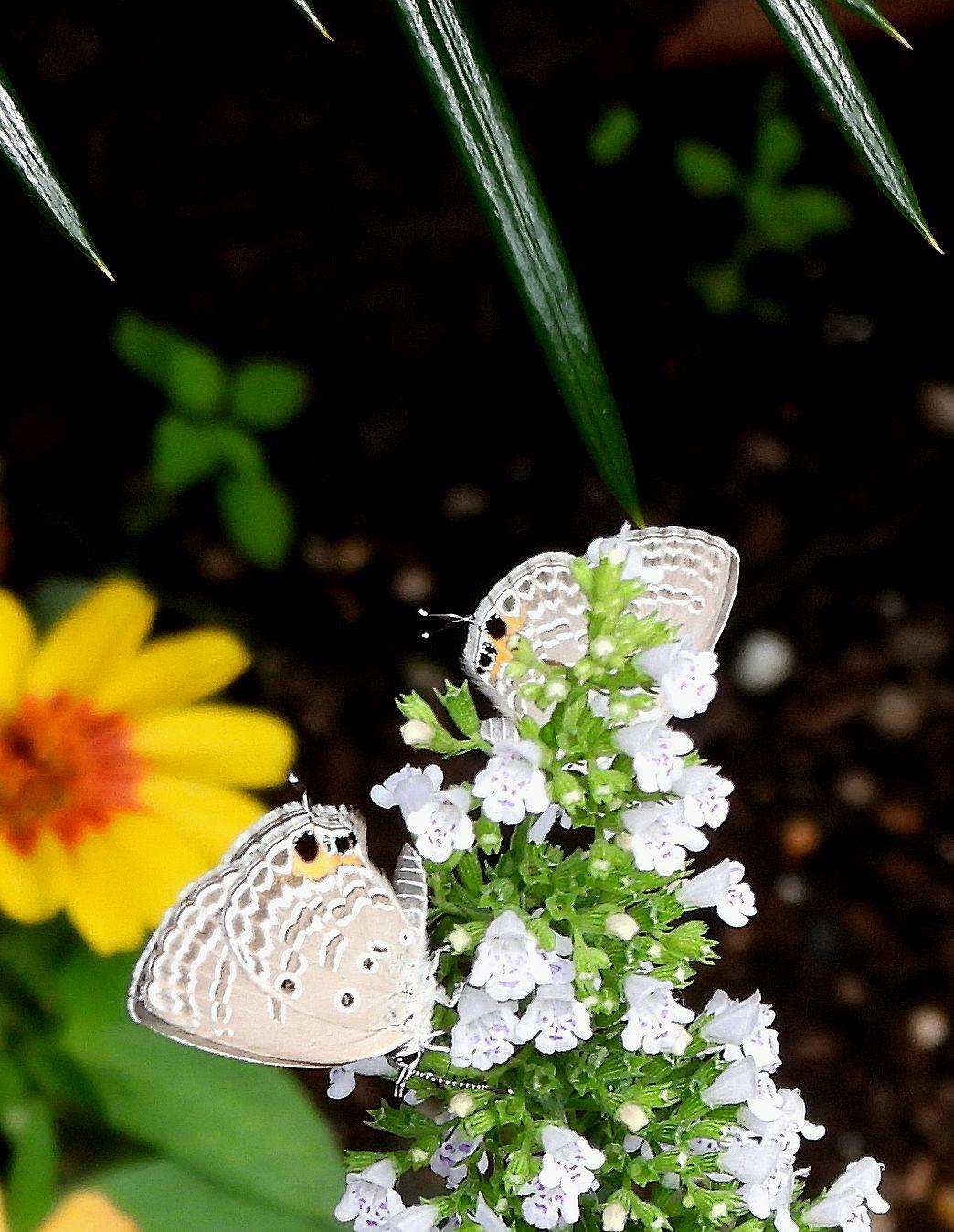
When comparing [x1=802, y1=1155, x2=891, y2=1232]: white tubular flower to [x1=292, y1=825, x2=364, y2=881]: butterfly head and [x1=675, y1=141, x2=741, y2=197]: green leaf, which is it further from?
[x1=675, y1=141, x2=741, y2=197]: green leaf

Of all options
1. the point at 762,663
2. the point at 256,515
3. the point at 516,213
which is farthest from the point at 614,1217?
the point at 762,663

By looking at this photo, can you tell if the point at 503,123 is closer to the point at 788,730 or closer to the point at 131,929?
the point at 131,929

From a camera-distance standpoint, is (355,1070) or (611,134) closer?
(355,1070)

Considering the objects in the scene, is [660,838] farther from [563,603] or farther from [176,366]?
[176,366]

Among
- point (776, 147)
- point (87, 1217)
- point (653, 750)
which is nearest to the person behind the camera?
point (653, 750)

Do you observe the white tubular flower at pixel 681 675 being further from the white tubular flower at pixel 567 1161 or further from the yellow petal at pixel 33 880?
the yellow petal at pixel 33 880

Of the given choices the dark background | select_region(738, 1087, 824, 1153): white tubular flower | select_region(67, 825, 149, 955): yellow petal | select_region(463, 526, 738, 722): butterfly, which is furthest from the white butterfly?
the dark background
